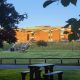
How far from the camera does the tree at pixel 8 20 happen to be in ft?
103

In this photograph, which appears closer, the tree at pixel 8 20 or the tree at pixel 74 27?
the tree at pixel 74 27

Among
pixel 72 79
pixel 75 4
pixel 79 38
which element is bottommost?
pixel 72 79

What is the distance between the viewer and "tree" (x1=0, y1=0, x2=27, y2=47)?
3138cm

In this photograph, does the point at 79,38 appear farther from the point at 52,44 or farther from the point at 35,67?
the point at 52,44

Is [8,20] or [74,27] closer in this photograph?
[74,27]

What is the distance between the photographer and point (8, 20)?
31.7 metres

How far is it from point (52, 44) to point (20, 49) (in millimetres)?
12452

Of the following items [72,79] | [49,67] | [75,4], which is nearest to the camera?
[75,4]

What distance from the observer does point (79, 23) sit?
9.23 ft

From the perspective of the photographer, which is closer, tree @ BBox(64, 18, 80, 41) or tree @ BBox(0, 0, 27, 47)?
tree @ BBox(64, 18, 80, 41)

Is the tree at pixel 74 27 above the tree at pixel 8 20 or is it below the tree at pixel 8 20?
below

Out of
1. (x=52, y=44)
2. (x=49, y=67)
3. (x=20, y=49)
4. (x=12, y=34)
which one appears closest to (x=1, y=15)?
(x=12, y=34)

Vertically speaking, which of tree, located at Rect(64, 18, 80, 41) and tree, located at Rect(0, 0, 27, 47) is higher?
tree, located at Rect(0, 0, 27, 47)

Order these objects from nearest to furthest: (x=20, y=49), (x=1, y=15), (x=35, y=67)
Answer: (x=35, y=67)
(x=1, y=15)
(x=20, y=49)
